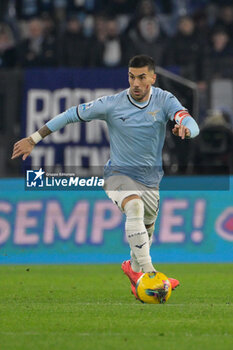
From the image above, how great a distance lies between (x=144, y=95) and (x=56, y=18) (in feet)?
40.3

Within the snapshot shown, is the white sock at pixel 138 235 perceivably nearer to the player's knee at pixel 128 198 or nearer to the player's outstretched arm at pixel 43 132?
the player's knee at pixel 128 198

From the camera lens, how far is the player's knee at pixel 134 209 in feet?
32.5

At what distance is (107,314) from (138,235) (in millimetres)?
1269

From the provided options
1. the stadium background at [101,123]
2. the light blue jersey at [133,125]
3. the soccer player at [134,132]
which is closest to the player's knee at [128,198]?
the soccer player at [134,132]

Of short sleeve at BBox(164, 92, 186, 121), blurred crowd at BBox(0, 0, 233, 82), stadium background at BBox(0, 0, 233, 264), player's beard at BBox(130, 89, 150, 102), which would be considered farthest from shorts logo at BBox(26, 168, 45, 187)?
blurred crowd at BBox(0, 0, 233, 82)

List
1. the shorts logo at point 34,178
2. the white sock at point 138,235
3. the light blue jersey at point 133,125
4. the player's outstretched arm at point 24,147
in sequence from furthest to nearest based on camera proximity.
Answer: the shorts logo at point 34,178 → the light blue jersey at point 133,125 → the player's outstretched arm at point 24,147 → the white sock at point 138,235

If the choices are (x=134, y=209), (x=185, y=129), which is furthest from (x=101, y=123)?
(x=185, y=129)

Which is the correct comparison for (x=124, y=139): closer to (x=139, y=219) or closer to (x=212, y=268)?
(x=139, y=219)

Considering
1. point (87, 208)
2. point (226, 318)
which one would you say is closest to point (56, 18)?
point (87, 208)

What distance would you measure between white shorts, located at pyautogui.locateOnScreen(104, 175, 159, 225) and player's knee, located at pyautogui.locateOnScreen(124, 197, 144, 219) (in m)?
0.13

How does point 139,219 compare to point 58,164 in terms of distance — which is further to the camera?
point 58,164

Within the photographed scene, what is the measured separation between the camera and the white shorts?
10141 millimetres

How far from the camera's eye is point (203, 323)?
8.19 meters

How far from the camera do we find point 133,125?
Result: 33.7 ft
